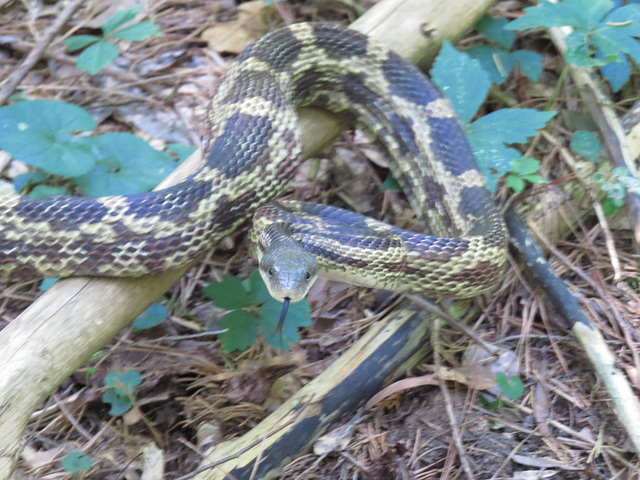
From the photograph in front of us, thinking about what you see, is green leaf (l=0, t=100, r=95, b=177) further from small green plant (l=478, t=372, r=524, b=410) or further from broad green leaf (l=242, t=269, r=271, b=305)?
small green plant (l=478, t=372, r=524, b=410)

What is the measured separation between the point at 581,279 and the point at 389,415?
5.53ft

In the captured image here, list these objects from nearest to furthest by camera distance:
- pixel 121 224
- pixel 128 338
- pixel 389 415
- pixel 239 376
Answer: pixel 121 224, pixel 389 415, pixel 239 376, pixel 128 338

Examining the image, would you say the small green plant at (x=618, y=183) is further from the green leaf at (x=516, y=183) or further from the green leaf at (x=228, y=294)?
the green leaf at (x=228, y=294)

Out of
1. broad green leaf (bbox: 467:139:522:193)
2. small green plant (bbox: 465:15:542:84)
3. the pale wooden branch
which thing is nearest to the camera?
the pale wooden branch

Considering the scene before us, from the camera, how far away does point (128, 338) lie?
3.95m

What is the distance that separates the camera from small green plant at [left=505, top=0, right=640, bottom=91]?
3852mm

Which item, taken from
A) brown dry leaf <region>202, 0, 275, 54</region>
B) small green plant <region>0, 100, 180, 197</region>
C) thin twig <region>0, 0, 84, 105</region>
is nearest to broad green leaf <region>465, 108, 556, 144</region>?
small green plant <region>0, 100, 180, 197</region>

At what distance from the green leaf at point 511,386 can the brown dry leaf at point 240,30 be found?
12.4ft

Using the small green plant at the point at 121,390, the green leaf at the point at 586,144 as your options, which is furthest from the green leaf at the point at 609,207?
the small green plant at the point at 121,390

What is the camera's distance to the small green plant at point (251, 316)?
3.39 metres

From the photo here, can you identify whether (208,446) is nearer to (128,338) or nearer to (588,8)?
(128,338)

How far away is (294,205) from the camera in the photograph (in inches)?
148

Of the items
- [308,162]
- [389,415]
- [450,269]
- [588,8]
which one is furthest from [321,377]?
[588,8]

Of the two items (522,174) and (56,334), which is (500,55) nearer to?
(522,174)
